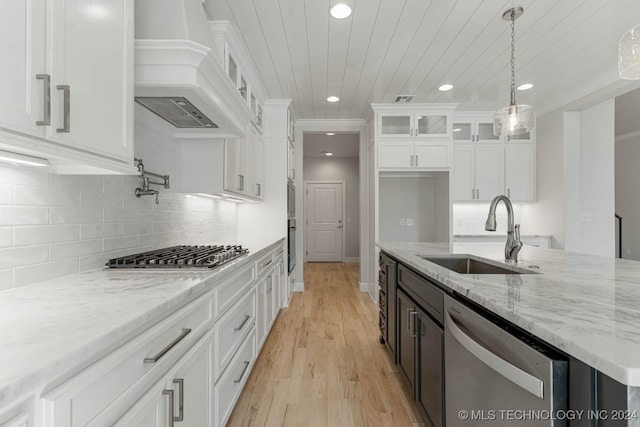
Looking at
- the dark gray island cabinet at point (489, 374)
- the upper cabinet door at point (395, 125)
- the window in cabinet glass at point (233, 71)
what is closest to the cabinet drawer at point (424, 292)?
the dark gray island cabinet at point (489, 374)

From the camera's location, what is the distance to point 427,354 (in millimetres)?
1604

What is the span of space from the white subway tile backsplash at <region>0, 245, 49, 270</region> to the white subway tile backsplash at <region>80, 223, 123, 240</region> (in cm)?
20

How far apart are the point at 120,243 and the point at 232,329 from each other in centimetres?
74

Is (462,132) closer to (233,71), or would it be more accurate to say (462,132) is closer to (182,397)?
(233,71)

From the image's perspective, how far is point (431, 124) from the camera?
4.37 meters

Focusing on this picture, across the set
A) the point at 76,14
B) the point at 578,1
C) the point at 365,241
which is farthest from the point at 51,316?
the point at 365,241

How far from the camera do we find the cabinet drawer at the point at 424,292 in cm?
145

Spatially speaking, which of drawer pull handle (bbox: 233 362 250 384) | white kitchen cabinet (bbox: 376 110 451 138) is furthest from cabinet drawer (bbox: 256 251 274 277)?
white kitchen cabinet (bbox: 376 110 451 138)

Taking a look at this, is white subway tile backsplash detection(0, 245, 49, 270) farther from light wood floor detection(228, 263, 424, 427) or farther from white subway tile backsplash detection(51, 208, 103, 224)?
light wood floor detection(228, 263, 424, 427)

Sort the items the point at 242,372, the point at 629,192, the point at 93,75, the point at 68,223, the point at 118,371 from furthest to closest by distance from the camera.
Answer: the point at 629,192 → the point at 242,372 → the point at 68,223 → the point at 93,75 → the point at 118,371

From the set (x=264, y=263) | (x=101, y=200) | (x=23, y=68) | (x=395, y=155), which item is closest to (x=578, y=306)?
(x=23, y=68)

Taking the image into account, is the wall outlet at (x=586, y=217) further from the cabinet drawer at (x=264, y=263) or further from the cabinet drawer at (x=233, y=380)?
the cabinet drawer at (x=233, y=380)

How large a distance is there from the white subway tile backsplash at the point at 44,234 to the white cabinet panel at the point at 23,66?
53 centimetres

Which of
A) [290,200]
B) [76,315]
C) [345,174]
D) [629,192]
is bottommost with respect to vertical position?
[76,315]
